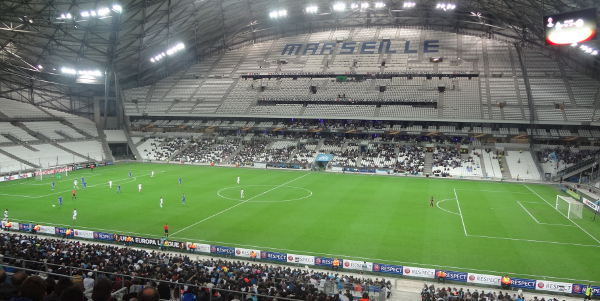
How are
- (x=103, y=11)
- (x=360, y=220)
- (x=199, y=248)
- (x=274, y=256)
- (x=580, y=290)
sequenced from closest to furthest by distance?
(x=580, y=290)
(x=274, y=256)
(x=199, y=248)
(x=360, y=220)
(x=103, y=11)

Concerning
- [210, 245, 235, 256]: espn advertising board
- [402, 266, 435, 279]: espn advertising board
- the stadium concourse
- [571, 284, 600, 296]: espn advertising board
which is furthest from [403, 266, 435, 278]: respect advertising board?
[210, 245, 235, 256]: espn advertising board

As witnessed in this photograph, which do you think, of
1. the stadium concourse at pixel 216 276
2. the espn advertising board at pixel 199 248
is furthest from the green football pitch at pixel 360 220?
the stadium concourse at pixel 216 276

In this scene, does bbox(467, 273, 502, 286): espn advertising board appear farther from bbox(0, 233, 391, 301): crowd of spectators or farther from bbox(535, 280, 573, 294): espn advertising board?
bbox(0, 233, 391, 301): crowd of spectators

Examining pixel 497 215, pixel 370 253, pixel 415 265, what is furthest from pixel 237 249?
pixel 497 215

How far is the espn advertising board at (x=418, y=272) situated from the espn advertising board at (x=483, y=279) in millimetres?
1823

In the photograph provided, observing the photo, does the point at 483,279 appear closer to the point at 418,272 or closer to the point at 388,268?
the point at 418,272

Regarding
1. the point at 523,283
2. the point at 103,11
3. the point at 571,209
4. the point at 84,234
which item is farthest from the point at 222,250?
the point at 103,11

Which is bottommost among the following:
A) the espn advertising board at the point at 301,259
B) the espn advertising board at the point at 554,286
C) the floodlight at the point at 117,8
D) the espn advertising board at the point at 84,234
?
the espn advertising board at the point at 554,286

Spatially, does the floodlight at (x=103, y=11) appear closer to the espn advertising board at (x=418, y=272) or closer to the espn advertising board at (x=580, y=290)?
the espn advertising board at (x=418, y=272)

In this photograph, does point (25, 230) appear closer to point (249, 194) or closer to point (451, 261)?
point (249, 194)

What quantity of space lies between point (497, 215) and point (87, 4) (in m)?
51.2

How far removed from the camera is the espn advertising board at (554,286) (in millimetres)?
18703

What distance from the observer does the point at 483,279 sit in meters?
19.6

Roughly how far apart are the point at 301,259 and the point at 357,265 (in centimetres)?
315
